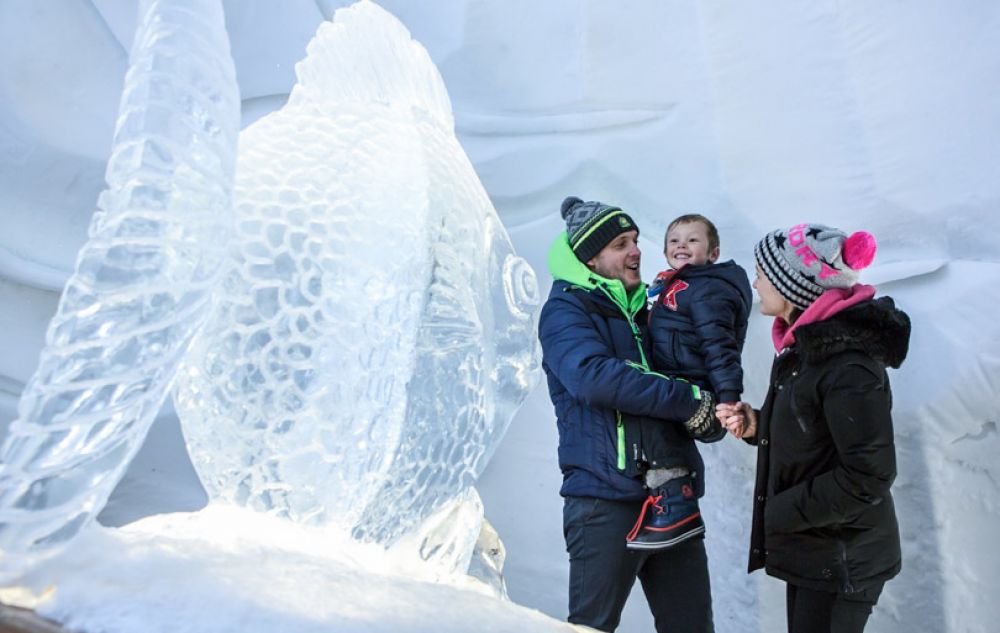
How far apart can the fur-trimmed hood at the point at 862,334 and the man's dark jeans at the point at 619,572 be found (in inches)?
14.4

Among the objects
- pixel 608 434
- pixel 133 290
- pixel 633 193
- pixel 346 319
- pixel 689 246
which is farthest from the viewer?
pixel 633 193

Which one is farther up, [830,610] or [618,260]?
[618,260]

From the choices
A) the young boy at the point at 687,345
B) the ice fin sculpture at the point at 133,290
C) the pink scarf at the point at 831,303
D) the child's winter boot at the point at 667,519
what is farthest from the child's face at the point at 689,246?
the ice fin sculpture at the point at 133,290

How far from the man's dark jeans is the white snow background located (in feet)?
1.05

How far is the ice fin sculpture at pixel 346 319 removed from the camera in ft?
3.57

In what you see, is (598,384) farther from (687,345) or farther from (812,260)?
(812,260)

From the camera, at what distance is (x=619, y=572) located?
4.64ft

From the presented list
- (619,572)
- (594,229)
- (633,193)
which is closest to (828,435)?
(619,572)

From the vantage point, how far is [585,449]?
1.47 m

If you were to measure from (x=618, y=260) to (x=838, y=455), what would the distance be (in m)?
0.47

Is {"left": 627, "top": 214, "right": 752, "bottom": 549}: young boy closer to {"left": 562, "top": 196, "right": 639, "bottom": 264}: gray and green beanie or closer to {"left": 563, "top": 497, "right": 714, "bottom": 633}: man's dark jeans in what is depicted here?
{"left": 563, "top": 497, "right": 714, "bottom": 633}: man's dark jeans

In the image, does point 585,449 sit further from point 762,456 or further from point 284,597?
point 284,597

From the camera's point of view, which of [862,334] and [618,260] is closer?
[862,334]

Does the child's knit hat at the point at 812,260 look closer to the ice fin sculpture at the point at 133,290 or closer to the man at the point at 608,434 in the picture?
the man at the point at 608,434
